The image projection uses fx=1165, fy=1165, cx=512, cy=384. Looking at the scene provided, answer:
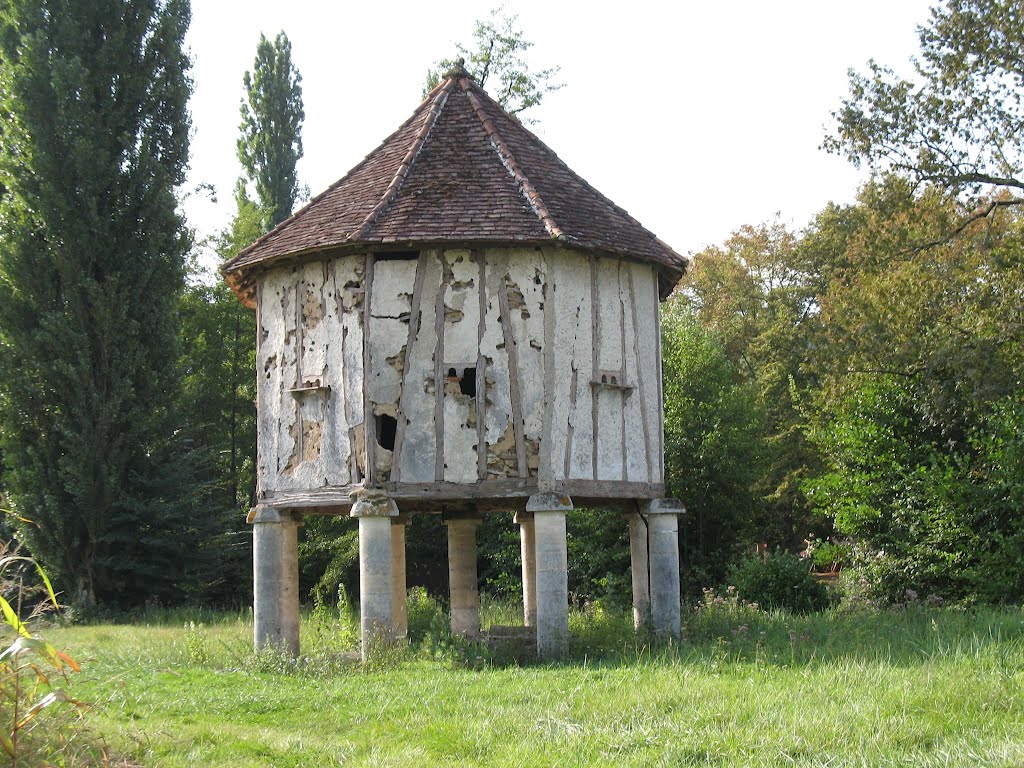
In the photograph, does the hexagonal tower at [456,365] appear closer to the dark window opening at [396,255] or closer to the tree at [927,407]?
the dark window opening at [396,255]

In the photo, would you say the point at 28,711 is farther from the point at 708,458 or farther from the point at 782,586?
the point at 708,458

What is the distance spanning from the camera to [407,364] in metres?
13.9

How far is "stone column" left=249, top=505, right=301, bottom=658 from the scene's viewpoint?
14734 millimetres

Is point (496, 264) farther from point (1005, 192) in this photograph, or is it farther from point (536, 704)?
point (1005, 192)

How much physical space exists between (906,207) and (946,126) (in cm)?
147

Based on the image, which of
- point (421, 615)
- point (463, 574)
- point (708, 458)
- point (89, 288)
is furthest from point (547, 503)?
point (89, 288)

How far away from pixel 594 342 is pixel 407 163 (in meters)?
3.43

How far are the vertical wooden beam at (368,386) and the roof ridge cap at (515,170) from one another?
212cm

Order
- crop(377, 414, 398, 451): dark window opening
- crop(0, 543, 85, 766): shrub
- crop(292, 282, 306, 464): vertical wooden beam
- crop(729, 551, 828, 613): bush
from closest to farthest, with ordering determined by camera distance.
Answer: crop(0, 543, 85, 766): shrub < crop(377, 414, 398, 451): dark window opening < crop(292, 282, 306, 464): vertical wooden beam < crop(729, 551, 828, 613): bush

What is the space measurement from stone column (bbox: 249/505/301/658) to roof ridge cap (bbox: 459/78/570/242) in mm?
4999

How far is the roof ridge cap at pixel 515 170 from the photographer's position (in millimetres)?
14000

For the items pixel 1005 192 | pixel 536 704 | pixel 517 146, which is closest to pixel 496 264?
pixel 517 146

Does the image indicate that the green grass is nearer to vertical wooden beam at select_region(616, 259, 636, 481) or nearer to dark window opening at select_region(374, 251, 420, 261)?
vertical wooden beam at select_region(616, 259, 636, 481)

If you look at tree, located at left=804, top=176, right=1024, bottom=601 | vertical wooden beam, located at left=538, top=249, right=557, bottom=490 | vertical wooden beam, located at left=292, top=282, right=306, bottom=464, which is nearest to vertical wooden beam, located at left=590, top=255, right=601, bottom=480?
vertical wooden beam, located at left=538, top=249, right=557, bottom=490
